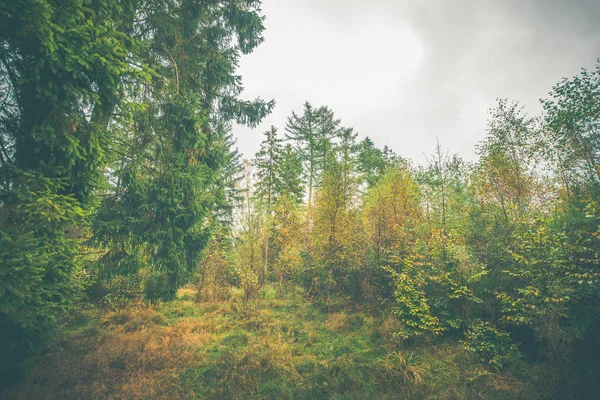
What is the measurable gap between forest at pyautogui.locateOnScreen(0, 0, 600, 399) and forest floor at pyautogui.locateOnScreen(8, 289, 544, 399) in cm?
6

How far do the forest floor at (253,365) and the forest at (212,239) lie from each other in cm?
→ 6

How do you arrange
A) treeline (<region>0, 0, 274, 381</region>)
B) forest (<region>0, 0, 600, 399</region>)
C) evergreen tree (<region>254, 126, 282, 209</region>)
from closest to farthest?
treeline (<region>0, 0, 274, 381</region>) < forest (<region>0, 0, 600, 399</region>) < evergreen tree (<region>254, 126, 282, 209</region>)

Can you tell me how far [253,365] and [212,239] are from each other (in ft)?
13.5

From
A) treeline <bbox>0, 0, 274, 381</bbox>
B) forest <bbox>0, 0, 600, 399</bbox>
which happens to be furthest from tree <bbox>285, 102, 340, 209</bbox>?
treeline <bbox>0, 0, 274, 381</bbox>

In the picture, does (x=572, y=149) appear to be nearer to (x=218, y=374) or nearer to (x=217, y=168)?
(x=217, y=168)

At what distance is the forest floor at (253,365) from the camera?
17.2ft

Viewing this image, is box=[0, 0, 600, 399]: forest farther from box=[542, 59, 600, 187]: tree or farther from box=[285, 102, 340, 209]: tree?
box=[285, 102, 340, 209]: tree

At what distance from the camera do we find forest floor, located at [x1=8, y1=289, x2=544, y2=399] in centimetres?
523

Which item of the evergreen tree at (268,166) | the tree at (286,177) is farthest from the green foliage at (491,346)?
the evergreen tree at (268,166)

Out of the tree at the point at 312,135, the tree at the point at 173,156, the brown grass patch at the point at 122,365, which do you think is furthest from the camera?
the tree at the point at 312,135

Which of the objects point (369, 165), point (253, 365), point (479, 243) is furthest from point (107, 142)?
point (369, 165)

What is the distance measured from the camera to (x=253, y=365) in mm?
6289

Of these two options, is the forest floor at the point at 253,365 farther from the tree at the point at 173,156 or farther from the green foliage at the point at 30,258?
the green foliage at the point at 30,258

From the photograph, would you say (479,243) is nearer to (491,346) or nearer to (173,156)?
(491,346)
